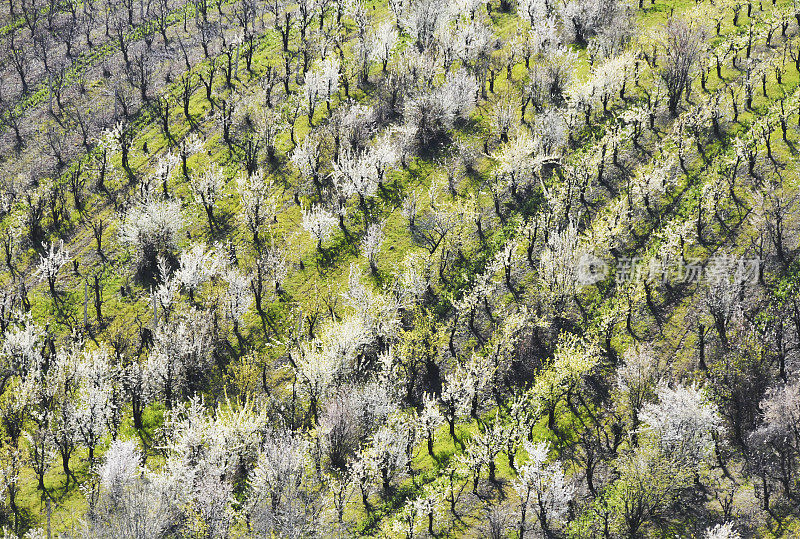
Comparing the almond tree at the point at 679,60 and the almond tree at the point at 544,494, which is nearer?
the almond tree at the point at 544,494

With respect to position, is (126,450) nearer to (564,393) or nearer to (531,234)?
(564,393)

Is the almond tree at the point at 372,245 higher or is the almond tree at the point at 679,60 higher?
Answer: the almond tree at the point at 679,60

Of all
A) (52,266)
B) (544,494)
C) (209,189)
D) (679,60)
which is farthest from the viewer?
(679,60)

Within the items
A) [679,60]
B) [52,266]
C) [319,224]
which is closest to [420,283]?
[319,224]

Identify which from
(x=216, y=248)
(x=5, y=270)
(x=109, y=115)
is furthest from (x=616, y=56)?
(x=5, y=270)

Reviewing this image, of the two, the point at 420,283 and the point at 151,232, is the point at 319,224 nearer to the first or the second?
the point at 420,283

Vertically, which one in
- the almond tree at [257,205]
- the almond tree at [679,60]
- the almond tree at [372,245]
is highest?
the almond tree at [679,60]

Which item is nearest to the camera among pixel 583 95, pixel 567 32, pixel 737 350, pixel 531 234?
pixel 737 350

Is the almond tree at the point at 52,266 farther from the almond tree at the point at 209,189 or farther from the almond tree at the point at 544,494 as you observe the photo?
the almond tree at the point at 544,494

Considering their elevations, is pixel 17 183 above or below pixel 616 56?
below

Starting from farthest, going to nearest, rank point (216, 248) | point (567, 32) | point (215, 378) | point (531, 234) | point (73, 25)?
point (73, 25), point (567, 32), point (216, 248), point (531, 234), point (215, 378)

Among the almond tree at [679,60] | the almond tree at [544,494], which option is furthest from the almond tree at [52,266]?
the almond tree at [679,60]
